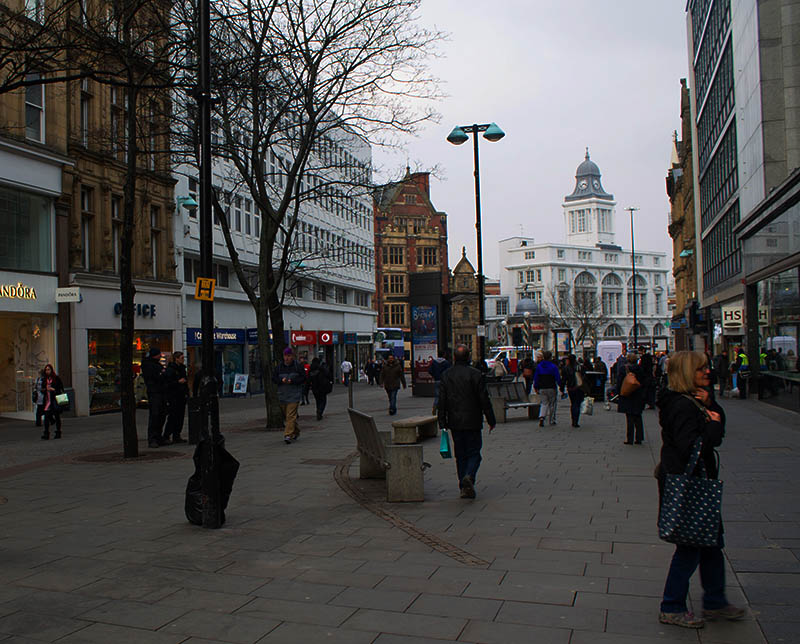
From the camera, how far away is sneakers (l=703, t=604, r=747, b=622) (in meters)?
4.89

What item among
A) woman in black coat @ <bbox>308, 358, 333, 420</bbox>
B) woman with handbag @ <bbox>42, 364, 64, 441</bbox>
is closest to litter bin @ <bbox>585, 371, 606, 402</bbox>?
woman in black coat @ <bbox>308, 358, 333, 420</bbox>

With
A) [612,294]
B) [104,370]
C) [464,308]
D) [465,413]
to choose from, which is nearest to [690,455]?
[465,413]

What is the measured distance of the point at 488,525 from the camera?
306 inches

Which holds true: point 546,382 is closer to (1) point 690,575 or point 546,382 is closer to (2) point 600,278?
(1) point 690,575

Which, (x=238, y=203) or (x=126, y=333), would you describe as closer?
(x=126, y=333)

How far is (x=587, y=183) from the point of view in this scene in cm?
19125

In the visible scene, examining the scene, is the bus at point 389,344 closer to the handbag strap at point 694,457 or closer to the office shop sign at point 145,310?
the office shop sign at point 145,310

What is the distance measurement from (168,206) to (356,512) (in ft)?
83.0

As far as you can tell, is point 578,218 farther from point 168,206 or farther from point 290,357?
point 290,357

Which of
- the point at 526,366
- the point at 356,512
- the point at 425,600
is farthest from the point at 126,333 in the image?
the point at 526,366

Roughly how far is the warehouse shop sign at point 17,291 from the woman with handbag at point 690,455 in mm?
21049

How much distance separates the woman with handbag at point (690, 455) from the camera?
471 cm

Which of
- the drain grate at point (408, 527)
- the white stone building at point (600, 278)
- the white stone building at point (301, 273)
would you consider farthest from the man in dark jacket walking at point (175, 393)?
the white stone building at point (600, 278)

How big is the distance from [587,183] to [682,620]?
194407mm
